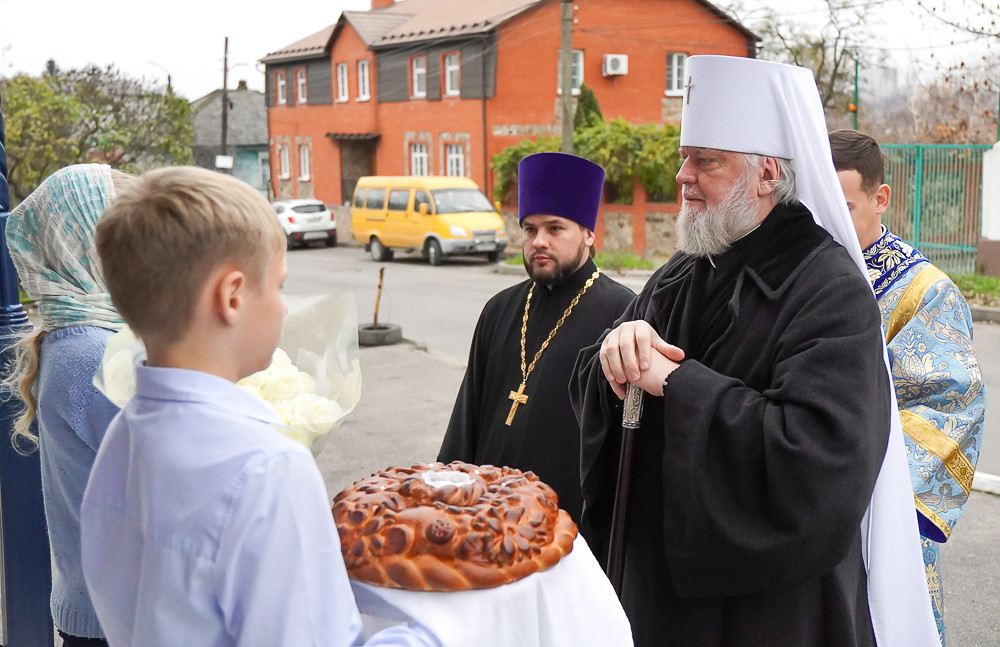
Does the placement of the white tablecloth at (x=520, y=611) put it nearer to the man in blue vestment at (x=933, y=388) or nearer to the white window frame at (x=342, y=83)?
the man in blue vestment at (x=933, y=388)

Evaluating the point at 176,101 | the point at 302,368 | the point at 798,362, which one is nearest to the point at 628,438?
the point at 798,362

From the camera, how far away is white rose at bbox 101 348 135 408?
2145mm

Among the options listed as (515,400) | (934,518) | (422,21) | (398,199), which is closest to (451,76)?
(422,21)

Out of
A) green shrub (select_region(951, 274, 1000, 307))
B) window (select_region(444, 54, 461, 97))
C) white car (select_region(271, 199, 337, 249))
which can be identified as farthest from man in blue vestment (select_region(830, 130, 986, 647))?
window (select_region(444, 54, 461, 97))

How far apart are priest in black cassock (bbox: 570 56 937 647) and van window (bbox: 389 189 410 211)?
72.0 feet

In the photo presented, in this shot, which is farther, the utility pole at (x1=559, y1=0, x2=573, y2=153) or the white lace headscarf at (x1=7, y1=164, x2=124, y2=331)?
the utility pole at (x1=559, y1=0, x2=573, y2=153)

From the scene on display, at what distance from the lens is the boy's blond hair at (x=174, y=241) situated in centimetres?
133

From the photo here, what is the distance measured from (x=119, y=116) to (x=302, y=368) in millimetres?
24370

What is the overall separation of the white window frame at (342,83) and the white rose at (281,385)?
35.5 m

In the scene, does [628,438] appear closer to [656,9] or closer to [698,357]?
[698,357]

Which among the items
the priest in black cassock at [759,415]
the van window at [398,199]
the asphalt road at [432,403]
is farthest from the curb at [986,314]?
the van window at [398,199]

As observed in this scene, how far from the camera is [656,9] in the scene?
31828 mm

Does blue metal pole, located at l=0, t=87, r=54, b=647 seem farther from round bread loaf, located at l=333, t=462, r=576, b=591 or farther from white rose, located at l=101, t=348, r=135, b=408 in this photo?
round bread loaf, located at l=333, t=462, r=576, b=591

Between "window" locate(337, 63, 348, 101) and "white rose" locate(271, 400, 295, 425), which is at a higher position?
"window" locate(337, 63, 348, 101)
